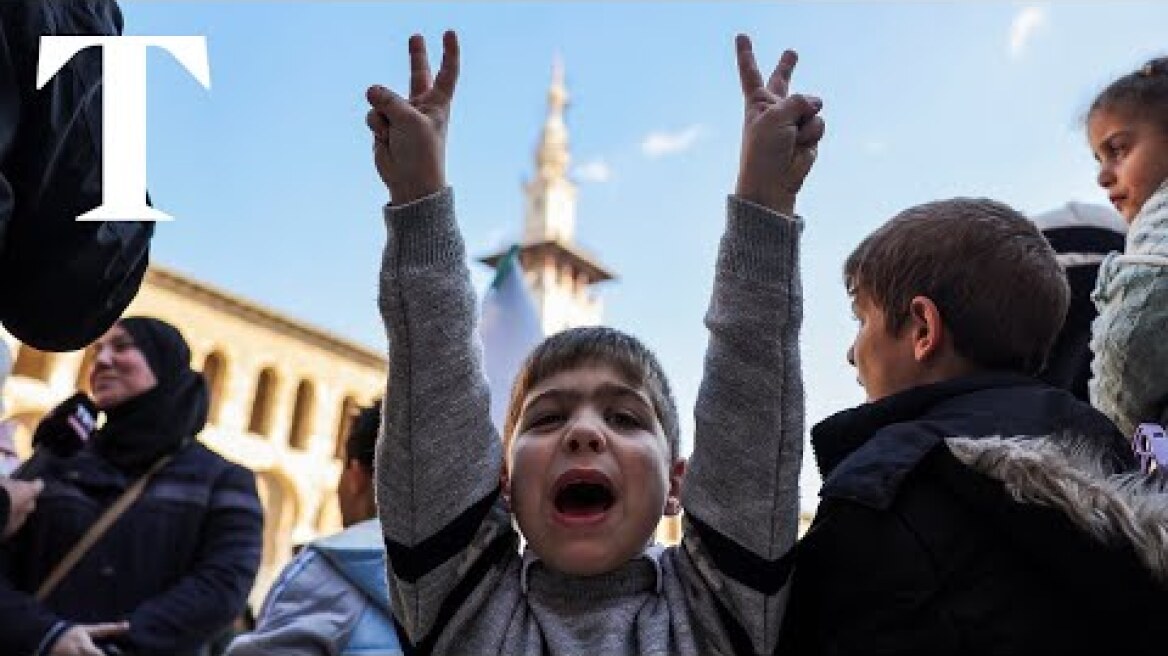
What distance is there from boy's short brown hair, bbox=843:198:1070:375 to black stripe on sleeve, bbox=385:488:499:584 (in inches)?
29.7

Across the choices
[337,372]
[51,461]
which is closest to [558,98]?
[337,372]

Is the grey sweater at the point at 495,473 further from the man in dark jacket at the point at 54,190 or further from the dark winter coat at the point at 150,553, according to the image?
the dark winter coat at the point at 150,553

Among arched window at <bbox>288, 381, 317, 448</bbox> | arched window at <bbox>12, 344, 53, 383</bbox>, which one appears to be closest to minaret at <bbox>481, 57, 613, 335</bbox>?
arched window at <bbox>288, 381, 317, 448</bbox>

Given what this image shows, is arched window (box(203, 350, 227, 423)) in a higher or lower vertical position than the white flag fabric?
lower

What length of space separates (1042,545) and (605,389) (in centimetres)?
67

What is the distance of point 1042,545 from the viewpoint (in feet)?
4.45

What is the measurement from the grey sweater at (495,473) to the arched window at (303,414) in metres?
23.0

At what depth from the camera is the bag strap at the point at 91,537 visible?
10.6 ft

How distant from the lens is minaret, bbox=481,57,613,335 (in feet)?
112

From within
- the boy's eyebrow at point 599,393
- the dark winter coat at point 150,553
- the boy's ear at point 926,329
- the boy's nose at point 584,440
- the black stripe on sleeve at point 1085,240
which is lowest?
the dark winter coat at point 150,553

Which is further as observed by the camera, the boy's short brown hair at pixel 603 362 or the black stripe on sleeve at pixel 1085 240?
the black stripe on sleeve at pixel 1085 240

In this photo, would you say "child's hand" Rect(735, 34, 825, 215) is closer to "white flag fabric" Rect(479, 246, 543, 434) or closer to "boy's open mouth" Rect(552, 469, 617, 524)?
"boy's open mouth" Rect(552, 469, 617, 524)

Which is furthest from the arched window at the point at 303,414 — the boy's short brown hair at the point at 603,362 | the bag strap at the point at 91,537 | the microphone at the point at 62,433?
the boy's short brown hair at the point at 603,362

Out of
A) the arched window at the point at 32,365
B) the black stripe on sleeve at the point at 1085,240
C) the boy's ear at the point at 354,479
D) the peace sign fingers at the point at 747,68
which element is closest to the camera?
the peace sign fingers at the point at 747,68
